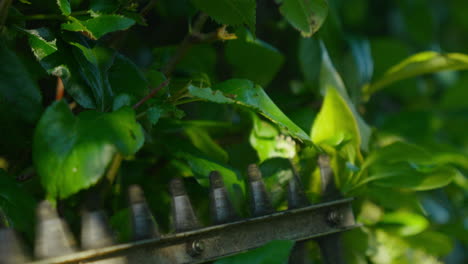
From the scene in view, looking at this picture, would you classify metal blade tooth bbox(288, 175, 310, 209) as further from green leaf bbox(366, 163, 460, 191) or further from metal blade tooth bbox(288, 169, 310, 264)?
green leaf bbox(366, 163, 460, 191)

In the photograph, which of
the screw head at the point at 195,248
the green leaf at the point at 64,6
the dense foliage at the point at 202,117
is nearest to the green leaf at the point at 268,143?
the dense foliage at the point at 202,117

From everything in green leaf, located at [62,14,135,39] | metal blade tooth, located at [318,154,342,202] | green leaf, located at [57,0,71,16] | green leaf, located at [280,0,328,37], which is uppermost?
green leaf, located at [57,0,71,16]

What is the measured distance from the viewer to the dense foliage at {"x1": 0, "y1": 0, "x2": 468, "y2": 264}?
1.86 ft

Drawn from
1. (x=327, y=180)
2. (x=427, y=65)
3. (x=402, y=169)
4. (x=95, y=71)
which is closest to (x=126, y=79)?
(x=95, y=71)

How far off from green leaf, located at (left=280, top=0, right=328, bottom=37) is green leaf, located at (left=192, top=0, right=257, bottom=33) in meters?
0.06

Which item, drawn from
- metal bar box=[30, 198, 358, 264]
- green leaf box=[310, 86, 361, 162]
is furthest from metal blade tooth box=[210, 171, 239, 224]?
green leaf box=[310, 86, 361, 162]

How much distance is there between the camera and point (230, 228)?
63cm

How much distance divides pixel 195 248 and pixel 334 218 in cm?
21

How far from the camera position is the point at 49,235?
0.52 metres

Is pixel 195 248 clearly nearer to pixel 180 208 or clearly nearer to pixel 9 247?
pixel 180 208

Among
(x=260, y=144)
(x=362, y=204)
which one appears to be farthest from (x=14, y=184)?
(x=362, y=204)

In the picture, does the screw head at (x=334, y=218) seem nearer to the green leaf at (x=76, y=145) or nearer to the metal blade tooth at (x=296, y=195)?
the metal blade tooth at (x=296, y=195)

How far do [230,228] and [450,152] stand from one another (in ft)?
2.15

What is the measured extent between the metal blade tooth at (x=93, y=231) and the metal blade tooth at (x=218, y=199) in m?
0.13
